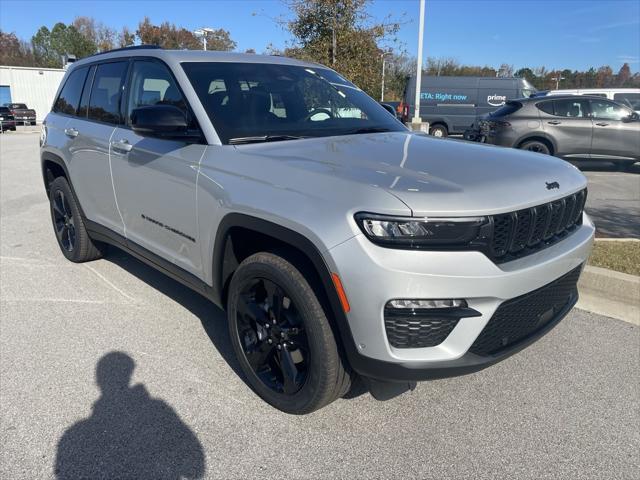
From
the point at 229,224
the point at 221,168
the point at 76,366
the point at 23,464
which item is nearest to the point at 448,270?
the point at 229,224

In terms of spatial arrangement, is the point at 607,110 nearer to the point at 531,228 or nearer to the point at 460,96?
the point at 460,96

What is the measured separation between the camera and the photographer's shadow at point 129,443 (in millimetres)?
2400

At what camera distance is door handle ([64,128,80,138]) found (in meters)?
4.62

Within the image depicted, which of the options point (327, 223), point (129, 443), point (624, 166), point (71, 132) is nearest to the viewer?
point (327, 223)

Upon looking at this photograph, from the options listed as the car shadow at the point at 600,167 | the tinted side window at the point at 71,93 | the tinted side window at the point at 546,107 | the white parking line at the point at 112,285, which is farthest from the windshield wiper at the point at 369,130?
the car shadow at the point at 600,167

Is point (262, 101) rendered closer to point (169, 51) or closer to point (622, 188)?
point (169, 51)

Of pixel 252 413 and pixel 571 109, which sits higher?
pixel 571 109

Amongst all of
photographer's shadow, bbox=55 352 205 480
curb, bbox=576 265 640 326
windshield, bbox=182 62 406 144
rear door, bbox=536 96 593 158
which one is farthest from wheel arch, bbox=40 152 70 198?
rear door, bbox=536 96 593 158

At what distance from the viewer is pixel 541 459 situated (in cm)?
249

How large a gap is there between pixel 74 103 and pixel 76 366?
276 centimetres

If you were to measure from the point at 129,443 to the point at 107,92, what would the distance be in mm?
2953

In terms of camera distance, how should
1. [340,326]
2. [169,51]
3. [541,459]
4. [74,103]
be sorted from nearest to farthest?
[340,326] < [541,459] < [169,51] < [74,103]

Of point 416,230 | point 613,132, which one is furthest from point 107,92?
point 613,132

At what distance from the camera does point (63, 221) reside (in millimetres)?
5332
